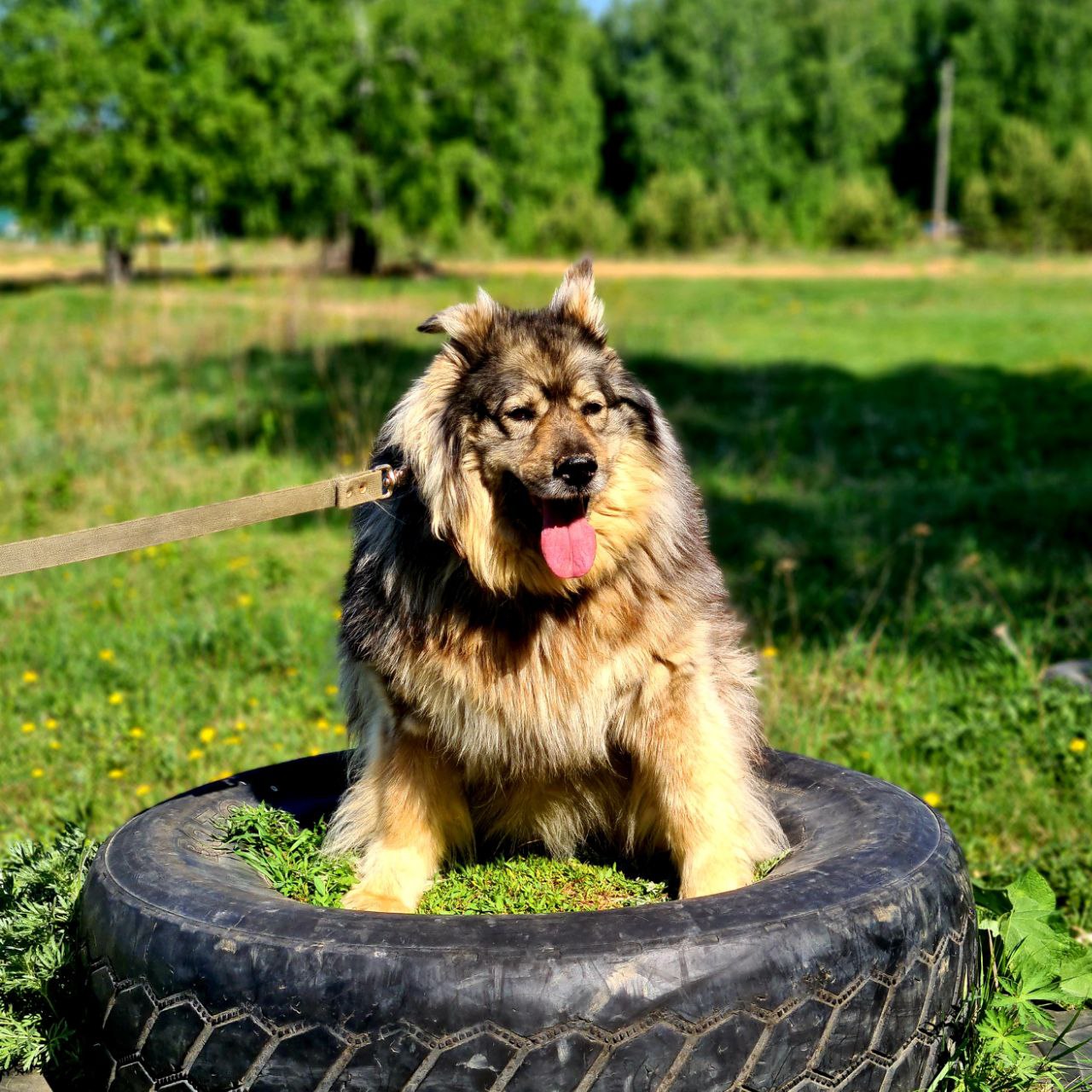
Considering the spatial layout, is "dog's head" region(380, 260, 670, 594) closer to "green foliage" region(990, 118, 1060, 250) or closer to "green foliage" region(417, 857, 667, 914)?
"green foliage" region(417, 857, 667, 914)

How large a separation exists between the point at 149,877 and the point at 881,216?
46.8 m

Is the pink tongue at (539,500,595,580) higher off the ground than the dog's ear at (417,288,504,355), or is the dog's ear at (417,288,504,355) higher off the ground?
the dog's ear at (417,288,504,355)

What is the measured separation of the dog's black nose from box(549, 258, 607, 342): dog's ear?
0.52 m

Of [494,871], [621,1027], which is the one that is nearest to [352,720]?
[494,871]

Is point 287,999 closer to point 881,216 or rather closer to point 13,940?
point 13,940

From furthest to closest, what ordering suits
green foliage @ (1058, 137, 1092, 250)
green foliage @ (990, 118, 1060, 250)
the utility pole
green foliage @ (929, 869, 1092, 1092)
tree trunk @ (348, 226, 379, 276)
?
the utility pole → green foliage @ (990, 118, 1060, 250) → green foliage @ (1058, 137, 1092, 250) → tree trunk @ (348, 226, 379, 276) → green foliage @ (929, 869, 1092, 1092)

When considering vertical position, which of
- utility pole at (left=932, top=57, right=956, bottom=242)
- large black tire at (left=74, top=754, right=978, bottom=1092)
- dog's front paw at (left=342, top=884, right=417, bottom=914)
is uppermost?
utility pole at (left=932, top=57, right=956, bottom=242)

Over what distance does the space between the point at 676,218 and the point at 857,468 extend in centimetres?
3835

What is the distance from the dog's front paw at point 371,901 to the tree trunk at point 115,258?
98.6 feet

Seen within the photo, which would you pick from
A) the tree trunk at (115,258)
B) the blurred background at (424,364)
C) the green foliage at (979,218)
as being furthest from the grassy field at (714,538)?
the green foliage at (979,218)

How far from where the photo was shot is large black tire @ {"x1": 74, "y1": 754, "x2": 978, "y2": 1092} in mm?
2352

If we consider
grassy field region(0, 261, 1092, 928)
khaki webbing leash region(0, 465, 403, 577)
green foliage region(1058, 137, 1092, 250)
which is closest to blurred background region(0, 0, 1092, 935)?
grassy field region(0, 261, 1092, 928)

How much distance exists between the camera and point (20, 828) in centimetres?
488

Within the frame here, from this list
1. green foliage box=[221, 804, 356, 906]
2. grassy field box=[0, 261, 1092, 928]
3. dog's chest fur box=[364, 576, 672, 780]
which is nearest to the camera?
dog's chest fur box=[364, 576, 672, 780]
